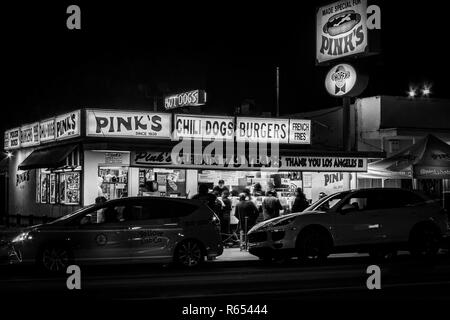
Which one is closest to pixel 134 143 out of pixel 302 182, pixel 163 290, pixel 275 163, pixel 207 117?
pixel 207 117

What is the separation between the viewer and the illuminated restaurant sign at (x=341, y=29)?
25.6m

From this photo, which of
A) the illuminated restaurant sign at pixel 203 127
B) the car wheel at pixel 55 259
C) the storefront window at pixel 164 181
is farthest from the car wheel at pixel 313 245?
the illuminated restaurant sign at pixel 203 127

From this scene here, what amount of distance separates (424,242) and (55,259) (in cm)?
924

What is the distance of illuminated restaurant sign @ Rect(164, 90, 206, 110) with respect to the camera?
1029 inches

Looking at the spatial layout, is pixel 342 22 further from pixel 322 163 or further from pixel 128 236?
pixel 128 236

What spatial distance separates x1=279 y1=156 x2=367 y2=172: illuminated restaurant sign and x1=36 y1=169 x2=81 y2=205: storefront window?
22.8ft

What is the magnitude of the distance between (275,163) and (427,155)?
4.89 metres

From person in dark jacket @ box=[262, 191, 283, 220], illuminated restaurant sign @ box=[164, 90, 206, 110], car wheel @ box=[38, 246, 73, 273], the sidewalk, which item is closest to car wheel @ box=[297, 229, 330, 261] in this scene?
the sidewalk

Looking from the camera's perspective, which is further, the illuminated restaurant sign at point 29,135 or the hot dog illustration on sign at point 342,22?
the illuminated restaurant sign at point 29,135

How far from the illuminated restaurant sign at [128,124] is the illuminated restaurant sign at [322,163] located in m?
4.24

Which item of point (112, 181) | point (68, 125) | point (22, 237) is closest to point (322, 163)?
point (112, 181)

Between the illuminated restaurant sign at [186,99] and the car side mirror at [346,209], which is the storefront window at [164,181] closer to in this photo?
the illuminated restaurant sign at [186,99]
